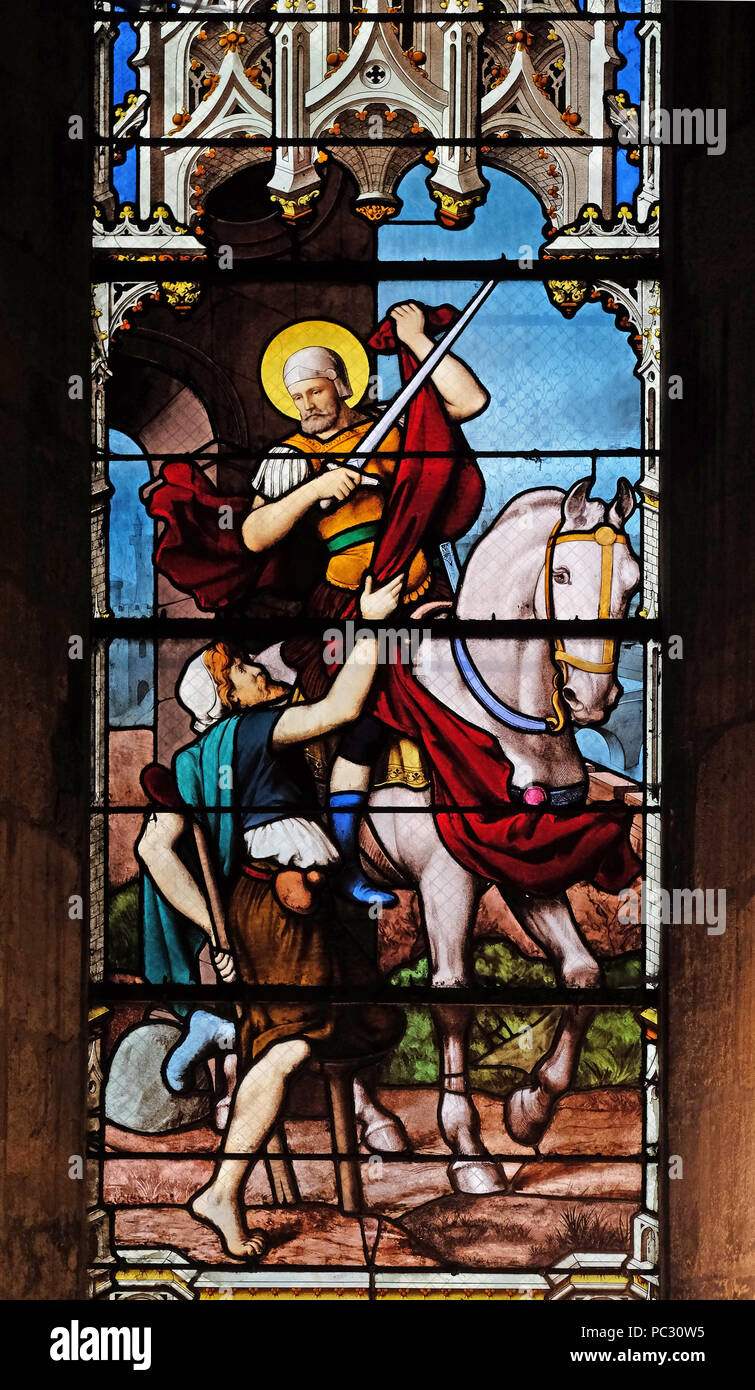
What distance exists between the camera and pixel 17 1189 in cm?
456

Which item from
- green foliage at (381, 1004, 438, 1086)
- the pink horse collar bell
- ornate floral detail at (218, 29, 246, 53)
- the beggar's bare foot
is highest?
ornate floral detail at (218, 29, 246, 53)

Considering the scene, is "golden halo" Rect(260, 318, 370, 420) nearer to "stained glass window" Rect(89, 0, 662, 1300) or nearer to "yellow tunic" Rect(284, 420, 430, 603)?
"stained glass window" Rect(89, 0, 662, 1300)

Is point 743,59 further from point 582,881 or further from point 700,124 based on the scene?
point 582,881

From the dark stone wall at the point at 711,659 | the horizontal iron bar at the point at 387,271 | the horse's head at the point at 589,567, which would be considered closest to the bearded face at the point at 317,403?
the horizontal iron bar at the point at 387,271

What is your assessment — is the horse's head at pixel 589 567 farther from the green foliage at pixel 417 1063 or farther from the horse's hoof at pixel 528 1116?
the horse's hoof at pixel 528 1116

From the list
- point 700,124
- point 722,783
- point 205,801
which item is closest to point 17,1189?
point 205,801

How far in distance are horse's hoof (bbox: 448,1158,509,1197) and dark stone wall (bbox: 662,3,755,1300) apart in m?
0.56

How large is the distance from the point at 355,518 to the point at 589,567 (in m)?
0.81

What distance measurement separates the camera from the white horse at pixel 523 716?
15.4 feet

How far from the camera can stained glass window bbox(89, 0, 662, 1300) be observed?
185 inches

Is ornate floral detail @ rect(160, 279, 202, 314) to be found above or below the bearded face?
above

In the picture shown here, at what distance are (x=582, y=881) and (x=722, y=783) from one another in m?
0.57

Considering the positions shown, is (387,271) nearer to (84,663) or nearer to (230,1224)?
(84,663)

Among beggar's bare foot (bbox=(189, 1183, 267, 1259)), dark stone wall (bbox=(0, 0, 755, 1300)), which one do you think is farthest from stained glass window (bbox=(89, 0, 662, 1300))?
dark stone wall (bbox=(0, 0, 755, 1300))
